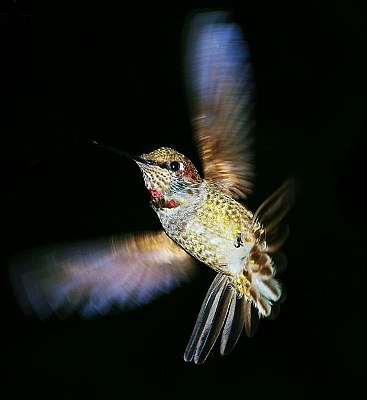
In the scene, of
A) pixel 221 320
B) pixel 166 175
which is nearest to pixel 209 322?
pixel 221 320

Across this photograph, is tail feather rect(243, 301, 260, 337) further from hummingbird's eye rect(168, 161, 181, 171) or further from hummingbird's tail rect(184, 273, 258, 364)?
hummingbird's eye rect(168, 161, 181, 171)

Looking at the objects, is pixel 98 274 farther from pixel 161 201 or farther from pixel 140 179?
pixel 140 179

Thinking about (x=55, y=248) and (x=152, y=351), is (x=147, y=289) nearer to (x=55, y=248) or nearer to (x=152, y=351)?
(x=55, y=248)

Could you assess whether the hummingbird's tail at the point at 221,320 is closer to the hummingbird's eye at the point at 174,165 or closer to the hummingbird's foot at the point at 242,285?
the hummingbird's foot at the point at 242,285

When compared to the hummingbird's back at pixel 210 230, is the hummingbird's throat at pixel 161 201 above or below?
above

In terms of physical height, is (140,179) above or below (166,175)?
below

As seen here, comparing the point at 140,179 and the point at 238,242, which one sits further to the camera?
the point at 140,179

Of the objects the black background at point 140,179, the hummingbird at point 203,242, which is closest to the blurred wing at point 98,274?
the hummingbird at point 203,242

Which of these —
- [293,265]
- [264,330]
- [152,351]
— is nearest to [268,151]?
[293,265]
